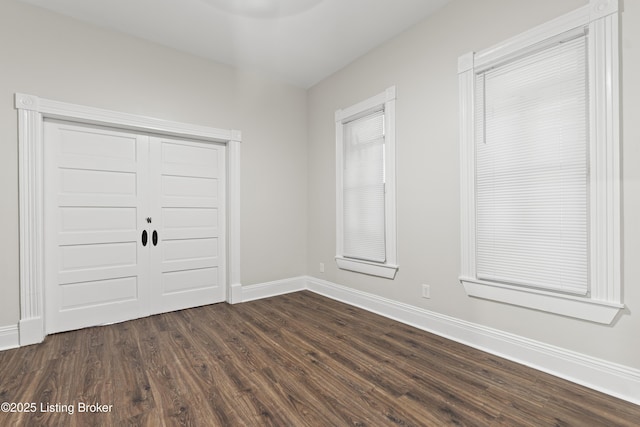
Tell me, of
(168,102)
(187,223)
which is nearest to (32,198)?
(187,223)

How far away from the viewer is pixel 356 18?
9.75 feet

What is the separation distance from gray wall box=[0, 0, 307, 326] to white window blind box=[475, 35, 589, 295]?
260cm

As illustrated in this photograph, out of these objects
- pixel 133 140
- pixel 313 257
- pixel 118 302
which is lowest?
pixel 118 302

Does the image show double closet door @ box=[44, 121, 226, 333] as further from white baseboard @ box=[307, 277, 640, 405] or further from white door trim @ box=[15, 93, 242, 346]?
white baseboard @ box=[307, 277, 640, 405]

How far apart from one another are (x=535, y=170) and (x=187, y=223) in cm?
356

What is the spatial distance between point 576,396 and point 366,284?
205 cm

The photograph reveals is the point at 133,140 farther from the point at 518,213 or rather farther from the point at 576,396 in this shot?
the point at 576,396

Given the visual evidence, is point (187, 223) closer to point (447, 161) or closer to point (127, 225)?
point (127, 225)

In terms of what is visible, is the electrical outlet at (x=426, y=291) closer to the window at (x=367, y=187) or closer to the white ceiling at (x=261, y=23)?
the window at (x=367, y=187)

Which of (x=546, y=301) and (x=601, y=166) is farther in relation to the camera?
(x=546, y=301)

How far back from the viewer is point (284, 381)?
2.04m

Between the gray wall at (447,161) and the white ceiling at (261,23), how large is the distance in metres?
0.29

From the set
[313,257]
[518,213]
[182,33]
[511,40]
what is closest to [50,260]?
[182,33]

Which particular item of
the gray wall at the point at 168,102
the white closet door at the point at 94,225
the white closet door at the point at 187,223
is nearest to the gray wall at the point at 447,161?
the gray wall at the point at 168,102
